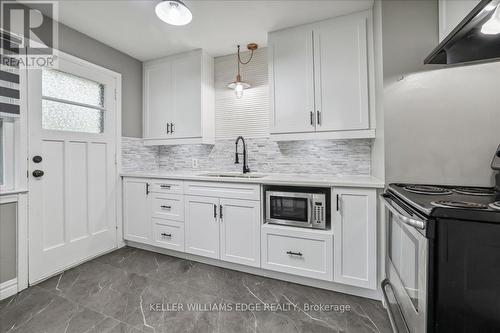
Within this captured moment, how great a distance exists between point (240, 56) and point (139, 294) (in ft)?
9.26

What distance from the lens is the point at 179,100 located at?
117 inches

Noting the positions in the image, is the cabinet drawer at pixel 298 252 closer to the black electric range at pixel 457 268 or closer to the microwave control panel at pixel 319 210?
the microwave control panel at pixel 319 210

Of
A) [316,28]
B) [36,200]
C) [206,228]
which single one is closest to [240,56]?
[316,28]

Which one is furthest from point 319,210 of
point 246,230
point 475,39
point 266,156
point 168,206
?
point 168,206

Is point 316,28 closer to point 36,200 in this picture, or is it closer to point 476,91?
point 476,91

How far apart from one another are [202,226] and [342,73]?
2033mm

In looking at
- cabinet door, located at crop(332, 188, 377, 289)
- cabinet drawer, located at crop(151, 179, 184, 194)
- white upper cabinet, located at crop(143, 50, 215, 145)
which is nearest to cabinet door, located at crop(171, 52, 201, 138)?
white upper cabinet, located at crop(143, 50, 215, 145)

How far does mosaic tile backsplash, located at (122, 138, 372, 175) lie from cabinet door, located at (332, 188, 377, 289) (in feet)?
2.37

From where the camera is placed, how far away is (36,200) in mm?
2072

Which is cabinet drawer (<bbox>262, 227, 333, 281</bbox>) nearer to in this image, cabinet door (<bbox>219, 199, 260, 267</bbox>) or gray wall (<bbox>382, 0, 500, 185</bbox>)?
cabinet door (<bbox>219, 199, 260, 267</bbox>)

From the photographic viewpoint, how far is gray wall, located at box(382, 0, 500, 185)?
1.57 metres

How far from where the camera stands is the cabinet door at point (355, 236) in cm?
176

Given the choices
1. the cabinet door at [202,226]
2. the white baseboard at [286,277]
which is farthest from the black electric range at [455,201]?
the cabinet door at [202,226]

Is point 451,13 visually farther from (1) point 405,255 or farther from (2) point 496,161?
(1) point 405,255
